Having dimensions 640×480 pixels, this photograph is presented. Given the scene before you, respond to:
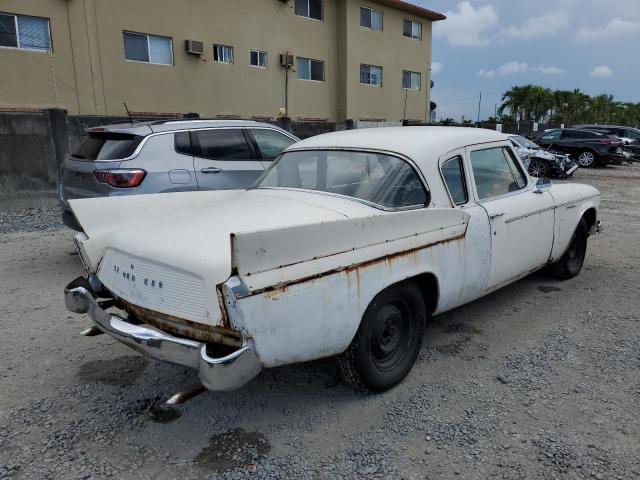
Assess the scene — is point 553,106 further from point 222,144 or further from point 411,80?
point 222,144

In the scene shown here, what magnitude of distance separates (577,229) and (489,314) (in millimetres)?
1690

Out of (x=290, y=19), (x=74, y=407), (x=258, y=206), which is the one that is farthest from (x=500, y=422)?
(x=290, y=19)

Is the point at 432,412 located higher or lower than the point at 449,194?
lower

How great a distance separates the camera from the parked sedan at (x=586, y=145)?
62.7ft

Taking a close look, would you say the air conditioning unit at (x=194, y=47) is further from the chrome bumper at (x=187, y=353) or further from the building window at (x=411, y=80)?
the chrome bumper at (x=187, y=353)

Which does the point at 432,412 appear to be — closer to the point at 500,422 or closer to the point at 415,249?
the point at 500,422

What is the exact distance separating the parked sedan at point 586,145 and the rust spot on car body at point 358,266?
61.1 feet

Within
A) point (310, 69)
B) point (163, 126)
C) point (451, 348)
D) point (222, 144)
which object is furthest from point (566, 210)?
point (310, 69)

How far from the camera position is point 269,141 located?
6.85 meters

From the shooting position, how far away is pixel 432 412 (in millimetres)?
3057

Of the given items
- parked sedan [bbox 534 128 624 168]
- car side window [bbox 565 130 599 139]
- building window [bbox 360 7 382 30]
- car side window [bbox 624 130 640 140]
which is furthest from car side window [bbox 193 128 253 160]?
car side window [bbox 624 130 640 140]

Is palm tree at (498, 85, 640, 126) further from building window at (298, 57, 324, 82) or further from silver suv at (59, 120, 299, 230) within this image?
silver suv at (59, 120, 299, 230)

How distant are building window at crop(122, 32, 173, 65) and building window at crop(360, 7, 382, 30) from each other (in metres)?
9.87

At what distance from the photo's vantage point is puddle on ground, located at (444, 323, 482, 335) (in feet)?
13.9
